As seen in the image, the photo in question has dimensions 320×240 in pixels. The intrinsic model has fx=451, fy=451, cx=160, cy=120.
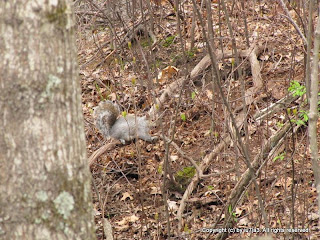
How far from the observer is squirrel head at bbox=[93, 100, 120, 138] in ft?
17.7

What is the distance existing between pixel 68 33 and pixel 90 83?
5681mm

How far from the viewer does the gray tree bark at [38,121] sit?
4.84ft

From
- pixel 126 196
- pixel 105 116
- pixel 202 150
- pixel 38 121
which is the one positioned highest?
pixel 38 121

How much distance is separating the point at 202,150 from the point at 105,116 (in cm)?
123

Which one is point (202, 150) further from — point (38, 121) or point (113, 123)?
point (38, 121)

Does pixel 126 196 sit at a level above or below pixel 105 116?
below

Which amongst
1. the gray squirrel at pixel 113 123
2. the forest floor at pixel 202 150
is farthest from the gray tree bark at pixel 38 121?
the gray squirrel at pixel 113 123

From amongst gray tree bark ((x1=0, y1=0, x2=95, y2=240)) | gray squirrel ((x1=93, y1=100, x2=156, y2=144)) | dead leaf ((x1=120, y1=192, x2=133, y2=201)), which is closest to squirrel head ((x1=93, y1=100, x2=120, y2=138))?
gray squirrel ((x1=93, y1=100, x2=156, y2=144))

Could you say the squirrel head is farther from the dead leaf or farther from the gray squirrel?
the dead leaf

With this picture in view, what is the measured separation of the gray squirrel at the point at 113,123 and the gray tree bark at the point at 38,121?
370 centimetres

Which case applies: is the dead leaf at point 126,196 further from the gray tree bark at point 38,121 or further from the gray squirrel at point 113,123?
the gray tree bark at point 38,121

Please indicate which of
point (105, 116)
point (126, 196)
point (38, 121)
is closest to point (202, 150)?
point (126, 196)

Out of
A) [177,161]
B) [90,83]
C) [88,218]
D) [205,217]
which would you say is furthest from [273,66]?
[88,218]

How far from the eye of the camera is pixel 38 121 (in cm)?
151
